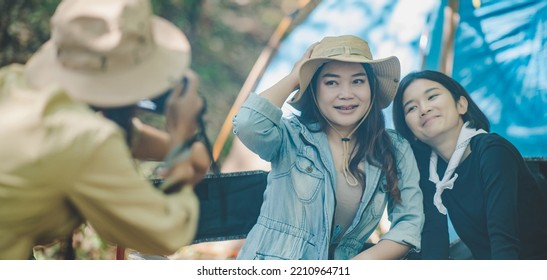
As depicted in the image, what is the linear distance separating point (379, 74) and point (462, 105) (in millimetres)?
292

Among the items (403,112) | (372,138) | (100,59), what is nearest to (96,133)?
(100,59)

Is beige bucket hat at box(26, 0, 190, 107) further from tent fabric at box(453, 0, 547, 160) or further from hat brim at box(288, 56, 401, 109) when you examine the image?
tent fabric at box(453, 0, 547, 160)

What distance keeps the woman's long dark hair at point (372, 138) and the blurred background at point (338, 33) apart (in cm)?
27

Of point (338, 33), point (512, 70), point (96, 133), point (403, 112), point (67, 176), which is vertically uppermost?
point (512, 70)

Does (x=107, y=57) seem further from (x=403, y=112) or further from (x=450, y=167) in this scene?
(x=450, y=167)

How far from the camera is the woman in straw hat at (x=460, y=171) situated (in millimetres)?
2168

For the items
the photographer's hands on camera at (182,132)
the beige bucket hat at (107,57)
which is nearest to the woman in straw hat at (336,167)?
the photographer's hands on camera at (182,132)

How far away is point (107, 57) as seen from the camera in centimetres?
154

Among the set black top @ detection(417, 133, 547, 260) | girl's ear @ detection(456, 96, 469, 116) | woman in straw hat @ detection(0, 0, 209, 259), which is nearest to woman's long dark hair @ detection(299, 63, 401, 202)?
black top @ detection(417, 133, 547, 260)

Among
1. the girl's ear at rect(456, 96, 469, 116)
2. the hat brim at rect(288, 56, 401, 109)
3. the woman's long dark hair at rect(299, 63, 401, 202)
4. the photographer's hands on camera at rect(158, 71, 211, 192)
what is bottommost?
the photographer's hands on camera at rect(158, 71, 211, 192)

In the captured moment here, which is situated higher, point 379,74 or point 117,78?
point 379,74

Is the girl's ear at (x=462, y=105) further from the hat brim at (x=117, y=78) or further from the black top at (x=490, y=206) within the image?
the hat brim at (x=117, y=78)

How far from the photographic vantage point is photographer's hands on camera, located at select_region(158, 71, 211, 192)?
1.63 meters

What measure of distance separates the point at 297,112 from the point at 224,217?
0.40m
